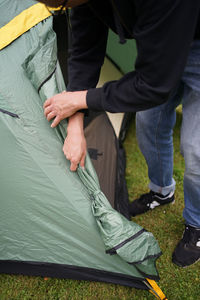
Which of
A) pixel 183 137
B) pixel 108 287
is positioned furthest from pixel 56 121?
pixel 108 287

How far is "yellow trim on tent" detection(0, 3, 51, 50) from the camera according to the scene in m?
1.17

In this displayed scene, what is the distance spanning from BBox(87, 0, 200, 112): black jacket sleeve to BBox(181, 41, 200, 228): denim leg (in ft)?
0.77

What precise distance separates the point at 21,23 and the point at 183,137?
31.6 inches

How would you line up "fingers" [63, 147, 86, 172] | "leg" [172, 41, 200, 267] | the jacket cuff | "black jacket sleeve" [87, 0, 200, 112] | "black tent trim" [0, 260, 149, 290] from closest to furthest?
"black jacket sleeve" [87, 0, 200, 112] → the jacket cuff → "leg" [172, 41, 200, 267] → "fingers" [63, 147, 86, 172] → "black tent trim" [0, 260, 149, 290]

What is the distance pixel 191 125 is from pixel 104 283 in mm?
705

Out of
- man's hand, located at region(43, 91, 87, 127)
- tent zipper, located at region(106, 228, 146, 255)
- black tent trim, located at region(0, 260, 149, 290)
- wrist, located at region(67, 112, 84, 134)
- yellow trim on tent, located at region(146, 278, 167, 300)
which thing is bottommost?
yellow trim on tent, located at region(146, 278, 167, 300)

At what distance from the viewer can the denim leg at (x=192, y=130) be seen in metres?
0.90

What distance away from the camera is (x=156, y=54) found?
0.63 meters

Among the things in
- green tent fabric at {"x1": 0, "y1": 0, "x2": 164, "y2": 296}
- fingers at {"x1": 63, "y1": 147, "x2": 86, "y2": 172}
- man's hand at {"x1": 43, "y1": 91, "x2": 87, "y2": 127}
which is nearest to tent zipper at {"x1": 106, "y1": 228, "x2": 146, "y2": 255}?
green tent fabric at {"x1": 0, "y1": 0, "x2": 164, "y2": 296}

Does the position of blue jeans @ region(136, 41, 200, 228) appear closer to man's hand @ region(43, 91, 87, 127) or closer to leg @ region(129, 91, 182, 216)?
leg @ region(129, 91, 182, 216)

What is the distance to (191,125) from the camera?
982mm

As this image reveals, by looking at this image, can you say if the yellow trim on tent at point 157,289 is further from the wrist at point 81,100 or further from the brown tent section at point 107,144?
the wrist at point 81,100

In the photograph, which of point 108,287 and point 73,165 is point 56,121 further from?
point 108,287

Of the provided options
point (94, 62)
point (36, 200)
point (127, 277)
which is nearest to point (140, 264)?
point (127, 277)
